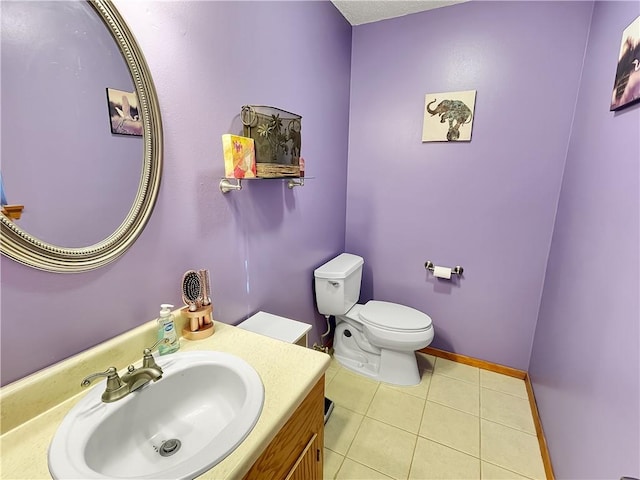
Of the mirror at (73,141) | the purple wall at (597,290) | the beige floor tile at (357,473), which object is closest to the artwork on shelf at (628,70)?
the purple wall at (597,290)

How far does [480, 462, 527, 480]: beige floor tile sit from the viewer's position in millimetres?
1342

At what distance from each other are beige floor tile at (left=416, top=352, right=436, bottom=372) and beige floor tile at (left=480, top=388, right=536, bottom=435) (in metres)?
0.34

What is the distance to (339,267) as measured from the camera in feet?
6.46

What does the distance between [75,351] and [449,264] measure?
2.01 m

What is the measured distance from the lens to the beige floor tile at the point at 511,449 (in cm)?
139

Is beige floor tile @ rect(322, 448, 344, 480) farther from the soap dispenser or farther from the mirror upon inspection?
the mirror

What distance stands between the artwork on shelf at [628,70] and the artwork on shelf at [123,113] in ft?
5.06

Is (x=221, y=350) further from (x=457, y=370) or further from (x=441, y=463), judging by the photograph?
(x=457, y=370)

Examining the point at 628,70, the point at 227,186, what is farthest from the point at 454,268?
the point at 227,186

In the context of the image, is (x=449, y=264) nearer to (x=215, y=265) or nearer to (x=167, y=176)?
(x=215, y=265)

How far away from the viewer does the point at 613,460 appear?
2.75ft

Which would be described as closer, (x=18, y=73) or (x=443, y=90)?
(x=18, y=73)

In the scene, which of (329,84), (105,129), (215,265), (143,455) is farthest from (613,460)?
(329,84)

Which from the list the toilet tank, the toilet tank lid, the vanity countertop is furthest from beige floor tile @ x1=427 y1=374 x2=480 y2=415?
the vanity countertop
